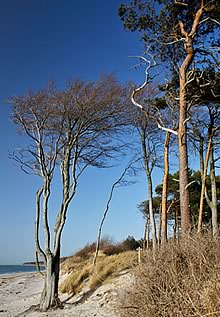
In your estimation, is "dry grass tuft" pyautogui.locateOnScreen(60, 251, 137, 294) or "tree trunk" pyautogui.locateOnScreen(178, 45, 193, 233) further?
"dry grass tuft" pyautogui.locateOnScreen(60, 251, 137, 294)

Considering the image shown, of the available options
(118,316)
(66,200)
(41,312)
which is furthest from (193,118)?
(118,316)

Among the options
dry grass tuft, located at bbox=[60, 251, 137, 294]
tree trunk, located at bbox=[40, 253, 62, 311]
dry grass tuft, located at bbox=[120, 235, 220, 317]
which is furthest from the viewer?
dry grass tuft, located at bbox=[60, 251, 137, 294]

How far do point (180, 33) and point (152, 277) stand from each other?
8.61 m

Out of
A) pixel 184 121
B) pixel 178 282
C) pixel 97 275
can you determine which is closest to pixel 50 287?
pixel 97 275

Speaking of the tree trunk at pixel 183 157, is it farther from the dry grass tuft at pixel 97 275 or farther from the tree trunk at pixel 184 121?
the dry grass tuft at pixel 97 275

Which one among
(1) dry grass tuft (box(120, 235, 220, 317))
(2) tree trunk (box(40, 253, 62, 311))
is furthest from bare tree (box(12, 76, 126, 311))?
(1) dry grass tuft (box(120, 235, 220, 317))

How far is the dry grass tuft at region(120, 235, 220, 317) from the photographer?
3.70 meters

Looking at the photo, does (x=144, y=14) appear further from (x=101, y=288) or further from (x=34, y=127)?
(x=101, y=288)

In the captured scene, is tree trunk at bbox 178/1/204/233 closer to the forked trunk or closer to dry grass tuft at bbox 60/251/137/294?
the forked trunk

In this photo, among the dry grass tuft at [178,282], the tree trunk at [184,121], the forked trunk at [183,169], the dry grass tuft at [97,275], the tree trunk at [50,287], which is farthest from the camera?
the dry grass tuft at [97,275]

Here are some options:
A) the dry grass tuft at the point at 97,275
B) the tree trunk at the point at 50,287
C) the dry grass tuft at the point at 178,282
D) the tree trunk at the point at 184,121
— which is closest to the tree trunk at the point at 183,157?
the tree trunk at the point at 184,121

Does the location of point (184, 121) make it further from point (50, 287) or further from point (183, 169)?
point (50, 287)

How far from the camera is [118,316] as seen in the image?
17.4 feet

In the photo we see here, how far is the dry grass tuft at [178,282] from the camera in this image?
370 centimetres
